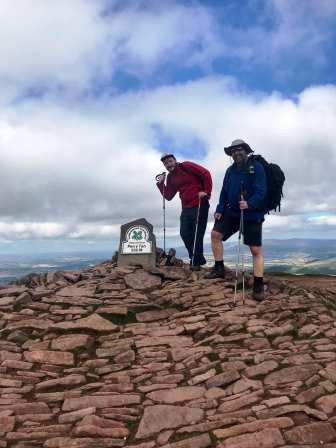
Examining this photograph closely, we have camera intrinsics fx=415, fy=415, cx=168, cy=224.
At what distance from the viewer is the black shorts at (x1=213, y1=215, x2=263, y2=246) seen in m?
11.1

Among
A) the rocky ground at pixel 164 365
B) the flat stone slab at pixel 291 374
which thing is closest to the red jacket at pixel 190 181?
the rocky ground at pixel 164 365

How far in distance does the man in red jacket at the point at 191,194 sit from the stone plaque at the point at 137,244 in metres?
1.27

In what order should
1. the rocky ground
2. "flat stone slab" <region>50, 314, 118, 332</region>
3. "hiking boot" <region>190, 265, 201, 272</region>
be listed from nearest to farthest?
the rocky ground < "flat stone slab" <region>50, 314, 118, 332</region> < "hiking boot" <region>190, 265, 201, 272</region>

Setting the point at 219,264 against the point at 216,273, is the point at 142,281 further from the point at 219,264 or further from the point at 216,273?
the point at 219,264

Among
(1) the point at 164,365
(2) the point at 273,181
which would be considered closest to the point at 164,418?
(1) the point at 164,365

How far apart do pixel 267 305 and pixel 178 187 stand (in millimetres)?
5485

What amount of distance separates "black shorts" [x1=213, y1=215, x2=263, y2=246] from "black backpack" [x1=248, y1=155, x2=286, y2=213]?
0.62m

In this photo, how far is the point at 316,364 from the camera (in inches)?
307

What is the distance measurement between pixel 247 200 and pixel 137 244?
5.27 metres

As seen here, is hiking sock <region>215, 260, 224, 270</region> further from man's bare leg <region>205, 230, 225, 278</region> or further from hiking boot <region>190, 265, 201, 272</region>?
hiking boot <region>190, 265, 201, 272</region>

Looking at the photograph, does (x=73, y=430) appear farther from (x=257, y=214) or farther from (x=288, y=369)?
(x=257, y=214)

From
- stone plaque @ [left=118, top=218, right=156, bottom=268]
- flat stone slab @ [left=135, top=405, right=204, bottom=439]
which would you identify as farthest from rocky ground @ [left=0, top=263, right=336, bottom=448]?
stone plaque @ [left=118, top=218, right=156, bottom=268]

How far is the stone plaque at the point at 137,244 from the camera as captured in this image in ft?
48.7

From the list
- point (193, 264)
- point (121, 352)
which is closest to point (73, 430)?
point (121, 352)
